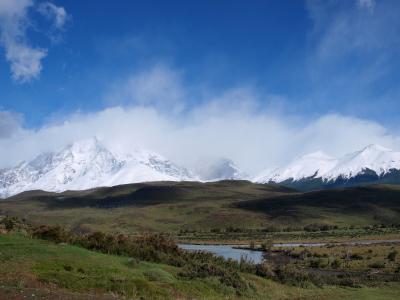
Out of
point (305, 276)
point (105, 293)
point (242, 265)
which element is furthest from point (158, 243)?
point (105, 293)

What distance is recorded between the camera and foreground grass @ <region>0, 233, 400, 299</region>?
83.9 feet

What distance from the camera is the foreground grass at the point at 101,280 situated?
2556 centimetres

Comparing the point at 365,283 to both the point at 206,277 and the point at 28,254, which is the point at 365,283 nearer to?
the point at 206,277

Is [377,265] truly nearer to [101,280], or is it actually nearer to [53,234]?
[53,234]

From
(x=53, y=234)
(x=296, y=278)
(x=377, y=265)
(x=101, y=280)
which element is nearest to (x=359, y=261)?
(x=377, y=265)

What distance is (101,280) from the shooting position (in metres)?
27.4

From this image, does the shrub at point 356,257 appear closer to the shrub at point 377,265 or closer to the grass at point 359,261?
the grass at point 359,261

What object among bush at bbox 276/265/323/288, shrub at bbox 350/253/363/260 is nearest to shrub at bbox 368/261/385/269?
shrub at bbox 350/253/363/260

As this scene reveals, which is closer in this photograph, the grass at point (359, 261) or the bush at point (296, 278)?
the bush at point (296, 278)

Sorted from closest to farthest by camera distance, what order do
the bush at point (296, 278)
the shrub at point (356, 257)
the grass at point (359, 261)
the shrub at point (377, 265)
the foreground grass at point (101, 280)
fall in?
the foreground grass at point (101, 280) < the bush at point (296, 278) < the grass at point (359, 261) < the shrub at point (377, 265) < the shrub at point (356, 257)

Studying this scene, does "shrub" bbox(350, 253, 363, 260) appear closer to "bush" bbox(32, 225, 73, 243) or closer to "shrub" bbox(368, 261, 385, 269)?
"shrub" bbox(368, 261, 385, 269)

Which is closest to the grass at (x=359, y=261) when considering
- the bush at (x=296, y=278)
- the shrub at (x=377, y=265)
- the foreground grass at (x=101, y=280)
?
the shrub at (x=377, y=265)

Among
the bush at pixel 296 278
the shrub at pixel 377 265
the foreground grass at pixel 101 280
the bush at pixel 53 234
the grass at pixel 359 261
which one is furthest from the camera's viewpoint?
the shrub at pixel 377 265

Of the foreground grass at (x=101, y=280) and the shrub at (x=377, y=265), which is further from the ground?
the foreground grass at (x=101, y=280)
